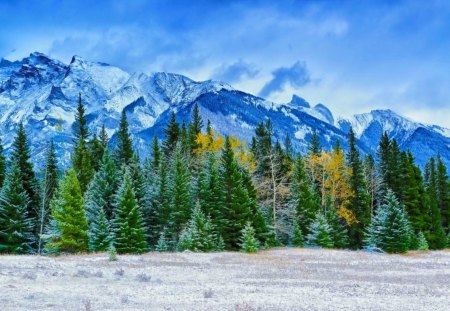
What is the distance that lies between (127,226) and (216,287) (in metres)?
23.1

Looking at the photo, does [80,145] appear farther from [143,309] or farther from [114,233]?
[143,309]

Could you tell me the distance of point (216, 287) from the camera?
20.7 m

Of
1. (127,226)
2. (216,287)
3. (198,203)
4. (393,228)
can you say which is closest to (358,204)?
(393,228)

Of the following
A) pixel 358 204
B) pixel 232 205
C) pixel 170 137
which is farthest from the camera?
pixel 170 137

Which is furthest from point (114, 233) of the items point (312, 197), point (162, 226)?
point (312, 197)

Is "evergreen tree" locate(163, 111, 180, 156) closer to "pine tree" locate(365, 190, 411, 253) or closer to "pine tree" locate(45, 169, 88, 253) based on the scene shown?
"pine tree" locate(45, 169, 88, 253)

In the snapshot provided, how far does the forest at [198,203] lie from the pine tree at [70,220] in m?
0.09

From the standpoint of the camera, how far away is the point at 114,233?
42.6 m

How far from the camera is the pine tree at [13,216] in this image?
1965 inches

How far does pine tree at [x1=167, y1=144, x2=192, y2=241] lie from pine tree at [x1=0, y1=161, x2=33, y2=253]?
15119mm

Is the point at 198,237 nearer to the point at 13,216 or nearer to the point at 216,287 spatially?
the point at 13,216

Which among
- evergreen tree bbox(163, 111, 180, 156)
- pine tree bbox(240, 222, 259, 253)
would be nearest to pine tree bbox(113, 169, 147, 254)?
pine tree bbox(240, 222, 259, 253)

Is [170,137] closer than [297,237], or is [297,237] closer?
[297,237]

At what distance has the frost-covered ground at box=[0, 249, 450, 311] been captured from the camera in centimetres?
1572
